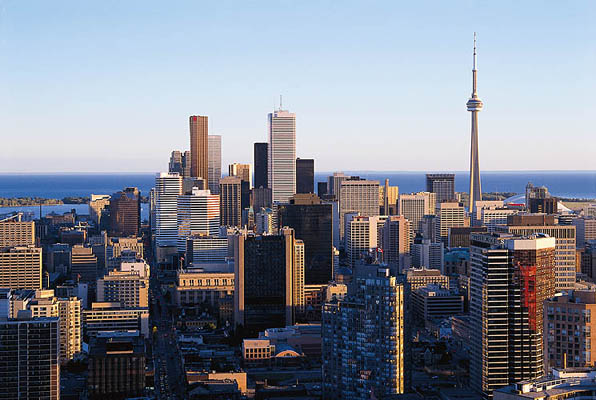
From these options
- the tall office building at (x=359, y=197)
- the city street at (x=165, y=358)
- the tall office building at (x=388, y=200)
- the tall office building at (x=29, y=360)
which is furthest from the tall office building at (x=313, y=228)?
the tall office building at (x=29, y=360)

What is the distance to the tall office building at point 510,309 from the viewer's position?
14.6 m

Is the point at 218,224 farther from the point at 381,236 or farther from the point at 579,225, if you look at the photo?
the point at 579,225

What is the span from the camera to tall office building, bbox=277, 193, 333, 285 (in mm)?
26656

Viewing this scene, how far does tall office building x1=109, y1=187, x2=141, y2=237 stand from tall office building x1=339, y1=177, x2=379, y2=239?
25.9 ft

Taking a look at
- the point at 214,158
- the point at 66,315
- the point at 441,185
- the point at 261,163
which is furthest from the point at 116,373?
the point at 441,185

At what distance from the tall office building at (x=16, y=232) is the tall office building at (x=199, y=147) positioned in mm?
14264

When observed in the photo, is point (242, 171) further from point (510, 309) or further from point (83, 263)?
point (510, 309)

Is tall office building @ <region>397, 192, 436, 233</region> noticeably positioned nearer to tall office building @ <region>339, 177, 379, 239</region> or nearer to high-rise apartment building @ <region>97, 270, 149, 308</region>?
tall office building @ <region>339, 177, 379, 239</region>

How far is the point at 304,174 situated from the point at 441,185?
7874 mm

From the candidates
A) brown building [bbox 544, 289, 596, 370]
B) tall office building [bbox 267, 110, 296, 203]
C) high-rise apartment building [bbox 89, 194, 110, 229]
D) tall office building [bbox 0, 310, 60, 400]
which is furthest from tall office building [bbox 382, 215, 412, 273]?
brown building [bbox 544, 289, 596, 370]

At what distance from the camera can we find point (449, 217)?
35969 mm

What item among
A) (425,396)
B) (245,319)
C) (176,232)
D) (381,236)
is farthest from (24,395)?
(176,232)

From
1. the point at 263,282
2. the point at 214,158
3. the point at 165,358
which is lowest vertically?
the point at 165,358

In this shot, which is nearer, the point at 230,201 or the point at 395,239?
the point at 395,239
